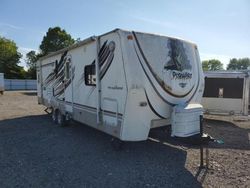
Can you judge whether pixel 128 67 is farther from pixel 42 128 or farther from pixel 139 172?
pixel 42 128

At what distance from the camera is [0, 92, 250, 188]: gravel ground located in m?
4.21

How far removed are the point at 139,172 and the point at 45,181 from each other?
1734 millimetres

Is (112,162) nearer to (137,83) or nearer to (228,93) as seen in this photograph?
(137,83)

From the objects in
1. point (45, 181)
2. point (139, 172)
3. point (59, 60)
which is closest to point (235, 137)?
point (139, 172)

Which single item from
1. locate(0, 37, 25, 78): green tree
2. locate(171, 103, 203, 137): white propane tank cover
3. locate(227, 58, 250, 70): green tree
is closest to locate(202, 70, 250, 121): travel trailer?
locate(171, 103, 203, 137): white propane tank cover

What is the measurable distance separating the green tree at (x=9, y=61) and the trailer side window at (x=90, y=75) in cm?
4227

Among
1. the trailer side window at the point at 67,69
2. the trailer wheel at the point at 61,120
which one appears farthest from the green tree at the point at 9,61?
the trailer side window at the point at 67,69

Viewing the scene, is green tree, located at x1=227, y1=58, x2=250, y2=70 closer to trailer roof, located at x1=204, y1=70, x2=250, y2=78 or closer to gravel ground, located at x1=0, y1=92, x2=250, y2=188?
trailer roof, located at x1=204, y1=70, x2=250, y2=78

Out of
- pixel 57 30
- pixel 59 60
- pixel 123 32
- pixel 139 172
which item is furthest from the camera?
pixel 57 30

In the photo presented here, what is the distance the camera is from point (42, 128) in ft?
28.4

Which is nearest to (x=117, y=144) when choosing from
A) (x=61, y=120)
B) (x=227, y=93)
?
(x=61, y=120)

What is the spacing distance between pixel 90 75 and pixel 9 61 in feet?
158

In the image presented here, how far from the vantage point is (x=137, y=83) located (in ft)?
15.9

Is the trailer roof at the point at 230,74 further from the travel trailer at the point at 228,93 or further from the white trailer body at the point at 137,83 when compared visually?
the white trailer body at the point at 137,83
